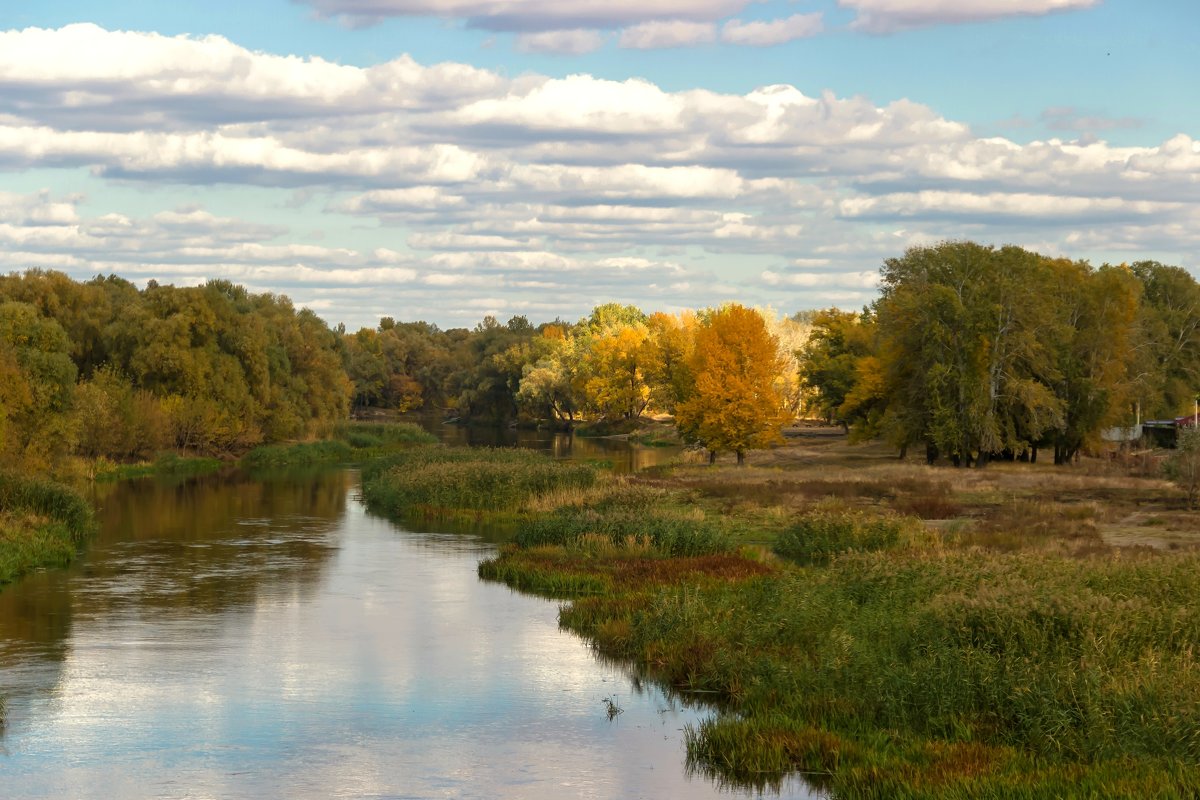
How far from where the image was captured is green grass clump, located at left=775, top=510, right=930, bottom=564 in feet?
130

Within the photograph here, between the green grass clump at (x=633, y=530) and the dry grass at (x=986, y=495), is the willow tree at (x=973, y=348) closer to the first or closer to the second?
the dry grass at (x=986, y=495)

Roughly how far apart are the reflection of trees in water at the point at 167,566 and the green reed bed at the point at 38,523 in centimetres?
76

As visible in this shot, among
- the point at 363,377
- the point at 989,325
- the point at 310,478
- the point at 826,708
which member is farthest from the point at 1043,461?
the point at 363,377

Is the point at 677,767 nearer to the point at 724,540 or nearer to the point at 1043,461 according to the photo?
the point at 724,540

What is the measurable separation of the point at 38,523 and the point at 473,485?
61.3 ft

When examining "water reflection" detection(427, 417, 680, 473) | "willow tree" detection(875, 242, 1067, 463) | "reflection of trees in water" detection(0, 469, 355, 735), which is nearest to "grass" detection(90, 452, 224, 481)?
"reflection of trees in water" detection(0, 469, 355, 735)

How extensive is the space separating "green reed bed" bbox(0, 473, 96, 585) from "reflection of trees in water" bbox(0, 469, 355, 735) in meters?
0.76

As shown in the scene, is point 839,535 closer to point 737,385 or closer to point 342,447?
point 737,385

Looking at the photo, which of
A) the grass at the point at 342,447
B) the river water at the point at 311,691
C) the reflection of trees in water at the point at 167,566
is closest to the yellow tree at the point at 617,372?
the grass at the point at 342,447

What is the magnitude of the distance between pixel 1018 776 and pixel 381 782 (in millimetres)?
8971

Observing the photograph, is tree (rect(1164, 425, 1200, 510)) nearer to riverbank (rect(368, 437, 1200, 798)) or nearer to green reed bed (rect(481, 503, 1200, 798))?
riverbank (rect(368, 437, 1200, 798))

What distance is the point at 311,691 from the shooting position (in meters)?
25.1

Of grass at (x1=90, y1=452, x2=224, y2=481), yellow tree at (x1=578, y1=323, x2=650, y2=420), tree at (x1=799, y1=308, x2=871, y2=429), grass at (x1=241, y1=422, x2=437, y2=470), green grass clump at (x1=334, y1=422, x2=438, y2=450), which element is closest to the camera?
grass at (x1=90, y1=452, x2=224, y2=481)

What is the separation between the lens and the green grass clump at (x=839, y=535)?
39656 millimetres
